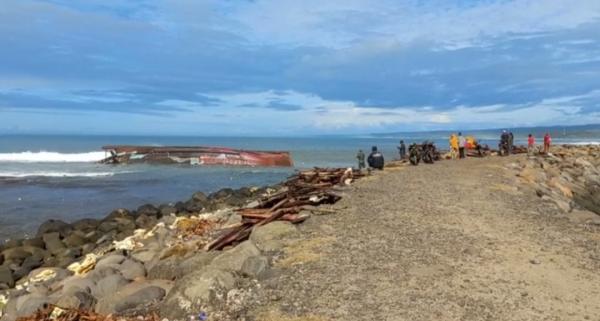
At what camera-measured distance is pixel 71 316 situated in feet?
18.0

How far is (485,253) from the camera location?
738 centimetres

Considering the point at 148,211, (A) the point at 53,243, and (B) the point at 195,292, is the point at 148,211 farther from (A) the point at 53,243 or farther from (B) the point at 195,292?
(B) the point at 195,292

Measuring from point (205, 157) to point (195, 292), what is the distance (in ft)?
122

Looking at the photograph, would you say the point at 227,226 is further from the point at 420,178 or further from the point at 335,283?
the point at 420,178

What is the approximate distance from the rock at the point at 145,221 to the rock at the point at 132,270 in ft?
19.1

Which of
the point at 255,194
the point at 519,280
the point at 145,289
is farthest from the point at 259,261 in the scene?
the point at 255,194

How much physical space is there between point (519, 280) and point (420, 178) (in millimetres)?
10085

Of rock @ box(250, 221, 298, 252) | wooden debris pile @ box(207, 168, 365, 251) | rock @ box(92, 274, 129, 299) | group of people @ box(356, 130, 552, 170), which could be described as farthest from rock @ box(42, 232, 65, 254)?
group of people @ box(356, 130, 552, 170)

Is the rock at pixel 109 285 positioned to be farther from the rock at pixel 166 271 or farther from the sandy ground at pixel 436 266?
the sandy ground at pixel 436 266

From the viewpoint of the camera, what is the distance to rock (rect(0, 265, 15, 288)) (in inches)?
391

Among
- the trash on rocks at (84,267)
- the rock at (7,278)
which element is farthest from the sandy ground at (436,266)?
the rock at (7,278)

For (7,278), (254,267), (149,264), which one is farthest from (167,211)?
(254,267)

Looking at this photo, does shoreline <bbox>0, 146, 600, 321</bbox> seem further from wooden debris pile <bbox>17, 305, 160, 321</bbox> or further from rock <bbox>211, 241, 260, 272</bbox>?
wooden debris pile <bbox>17, 305, 160, 321</bbox>

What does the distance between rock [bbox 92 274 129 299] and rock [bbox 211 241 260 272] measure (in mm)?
1313
